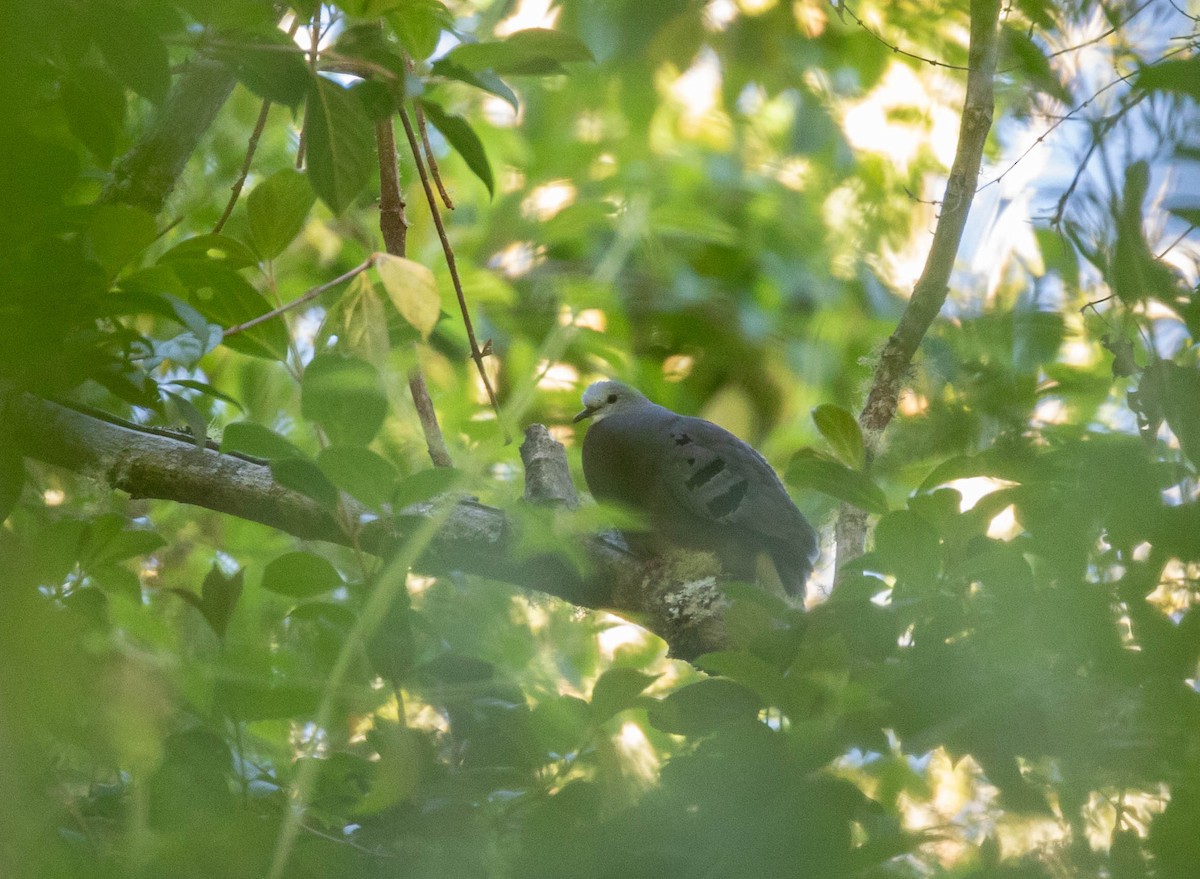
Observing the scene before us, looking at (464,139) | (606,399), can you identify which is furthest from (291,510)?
(606,399)

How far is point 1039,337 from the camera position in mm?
576

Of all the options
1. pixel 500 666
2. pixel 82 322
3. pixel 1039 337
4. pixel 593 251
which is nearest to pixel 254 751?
pixel 500 666

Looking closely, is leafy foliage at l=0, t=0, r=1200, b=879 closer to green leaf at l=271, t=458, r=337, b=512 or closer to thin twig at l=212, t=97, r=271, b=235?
green leaf at l=271, t=458, r=337, b=512

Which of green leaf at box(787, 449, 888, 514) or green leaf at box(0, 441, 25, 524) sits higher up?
green leaf at box(0, 441, 25, 524)

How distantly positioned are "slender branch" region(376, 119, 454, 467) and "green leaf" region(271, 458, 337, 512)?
52 centimetres

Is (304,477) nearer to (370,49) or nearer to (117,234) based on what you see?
(117,234)

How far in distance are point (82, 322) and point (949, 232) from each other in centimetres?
86

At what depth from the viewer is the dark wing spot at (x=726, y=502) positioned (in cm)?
216

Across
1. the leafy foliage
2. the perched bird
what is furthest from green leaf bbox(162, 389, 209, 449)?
the perched bird

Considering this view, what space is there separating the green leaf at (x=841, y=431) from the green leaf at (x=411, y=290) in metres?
0.34

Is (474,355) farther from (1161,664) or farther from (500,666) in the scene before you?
(1161,664)

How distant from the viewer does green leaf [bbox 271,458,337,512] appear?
65cm

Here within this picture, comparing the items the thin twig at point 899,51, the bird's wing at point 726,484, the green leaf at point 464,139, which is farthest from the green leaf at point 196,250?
the bird's wing at point 726,484

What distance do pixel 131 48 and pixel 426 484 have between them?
1.07ft
